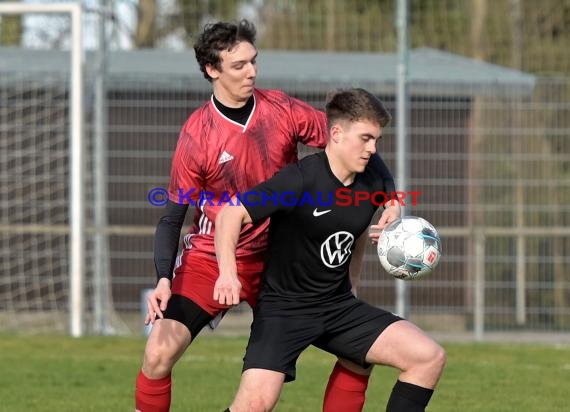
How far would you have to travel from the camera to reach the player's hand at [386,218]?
5.94 metres

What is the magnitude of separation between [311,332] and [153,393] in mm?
872

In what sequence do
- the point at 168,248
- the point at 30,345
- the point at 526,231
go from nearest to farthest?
the point at 168,248
the point at 30,345
the point at 526,231

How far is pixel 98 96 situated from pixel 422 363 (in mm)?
7360

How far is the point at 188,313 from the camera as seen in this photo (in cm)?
605

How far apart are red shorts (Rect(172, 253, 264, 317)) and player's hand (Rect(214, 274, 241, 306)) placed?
0.67 meters

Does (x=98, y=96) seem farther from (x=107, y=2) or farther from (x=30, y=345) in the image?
(x=30, y=345)

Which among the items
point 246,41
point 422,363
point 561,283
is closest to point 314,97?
point 561,283

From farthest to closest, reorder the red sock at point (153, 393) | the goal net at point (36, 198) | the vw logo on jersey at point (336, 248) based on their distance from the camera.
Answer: the goal net at point (36, 198) < the red sock at point (153, 393) < the vw logo on jersey at point (336, 248)

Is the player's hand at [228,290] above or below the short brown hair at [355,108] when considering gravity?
below

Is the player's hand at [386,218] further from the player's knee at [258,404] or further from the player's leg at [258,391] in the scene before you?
the player's knee at [258,404]

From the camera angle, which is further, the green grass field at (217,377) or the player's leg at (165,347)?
the green grass field at (217,377)

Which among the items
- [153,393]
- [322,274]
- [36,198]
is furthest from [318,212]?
[36,198]

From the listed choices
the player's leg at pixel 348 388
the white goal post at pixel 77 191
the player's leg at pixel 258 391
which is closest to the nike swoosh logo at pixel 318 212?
the player's leg at pixel 258 391

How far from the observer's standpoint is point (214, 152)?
20.5 feet
